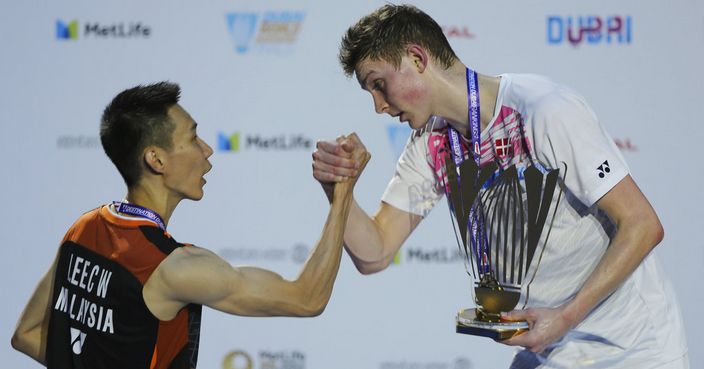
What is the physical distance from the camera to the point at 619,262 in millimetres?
1819

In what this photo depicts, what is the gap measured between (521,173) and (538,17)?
2.12 m

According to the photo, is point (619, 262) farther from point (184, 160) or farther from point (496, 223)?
point (184, 160)

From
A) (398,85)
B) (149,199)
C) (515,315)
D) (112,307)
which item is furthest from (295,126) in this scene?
(515,315)

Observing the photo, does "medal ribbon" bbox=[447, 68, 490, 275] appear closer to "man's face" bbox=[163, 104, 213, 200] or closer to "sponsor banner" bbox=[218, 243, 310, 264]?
"man's face" bbox=[163, 104, 213, 200]

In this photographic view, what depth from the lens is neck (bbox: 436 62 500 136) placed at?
6.95 feet

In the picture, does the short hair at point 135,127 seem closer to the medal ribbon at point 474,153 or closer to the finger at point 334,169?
the finger at point 334,169

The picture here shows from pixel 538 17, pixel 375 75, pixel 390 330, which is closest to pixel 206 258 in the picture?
pixel 375 75

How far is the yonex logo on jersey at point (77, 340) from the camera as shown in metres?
1.90

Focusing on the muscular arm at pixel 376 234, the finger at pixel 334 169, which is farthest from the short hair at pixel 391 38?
the muscular arm at pixel 376 234

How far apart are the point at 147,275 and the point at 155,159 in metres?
0.29

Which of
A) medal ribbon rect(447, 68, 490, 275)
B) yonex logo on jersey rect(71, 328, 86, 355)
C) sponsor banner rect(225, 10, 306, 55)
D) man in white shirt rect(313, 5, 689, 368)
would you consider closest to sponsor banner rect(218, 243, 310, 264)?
sponsor banner rect(225, 10, 306, 55)

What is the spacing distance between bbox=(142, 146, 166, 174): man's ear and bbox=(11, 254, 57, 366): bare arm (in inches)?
13.1

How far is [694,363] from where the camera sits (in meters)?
3.97

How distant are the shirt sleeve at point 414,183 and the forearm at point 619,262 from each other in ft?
2.15
